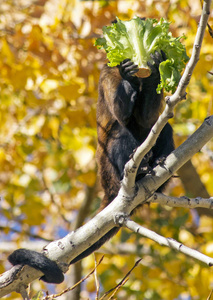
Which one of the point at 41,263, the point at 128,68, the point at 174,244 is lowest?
the point at 174,244

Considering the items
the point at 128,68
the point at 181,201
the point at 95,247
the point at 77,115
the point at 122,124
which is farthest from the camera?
the point at 77,115

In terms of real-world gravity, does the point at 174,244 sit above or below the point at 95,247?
below

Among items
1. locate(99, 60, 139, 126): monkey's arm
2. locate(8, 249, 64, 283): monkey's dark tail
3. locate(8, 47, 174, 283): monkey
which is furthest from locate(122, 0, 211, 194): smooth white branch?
locate(99, 60, 139, 126): monkey's arm

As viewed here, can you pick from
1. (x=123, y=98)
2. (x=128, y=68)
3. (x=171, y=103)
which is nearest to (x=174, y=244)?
(x=171, y=103)

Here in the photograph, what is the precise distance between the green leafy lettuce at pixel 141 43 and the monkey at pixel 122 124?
11.2 inches

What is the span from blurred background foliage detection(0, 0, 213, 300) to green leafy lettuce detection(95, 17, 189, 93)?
1.49 meters

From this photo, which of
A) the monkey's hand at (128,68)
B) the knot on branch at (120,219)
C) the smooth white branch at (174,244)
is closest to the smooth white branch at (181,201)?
the knot on branch at (120,219)

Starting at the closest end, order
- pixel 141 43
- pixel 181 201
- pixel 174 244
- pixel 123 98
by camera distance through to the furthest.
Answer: pixel 174 244, pixel 181 201, pixel 141 43, pixel 123 98

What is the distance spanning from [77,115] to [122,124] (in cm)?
174

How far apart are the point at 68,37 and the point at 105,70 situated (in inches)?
47.3

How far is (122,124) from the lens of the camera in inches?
205

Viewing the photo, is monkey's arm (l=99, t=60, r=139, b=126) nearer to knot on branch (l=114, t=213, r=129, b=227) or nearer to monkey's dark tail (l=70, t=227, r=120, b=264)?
monkey's dark tail (l=70, t=227, r=120, b=264)

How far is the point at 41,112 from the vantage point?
A: 7.29 metres

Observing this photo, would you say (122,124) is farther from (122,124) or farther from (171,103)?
(171,103)
